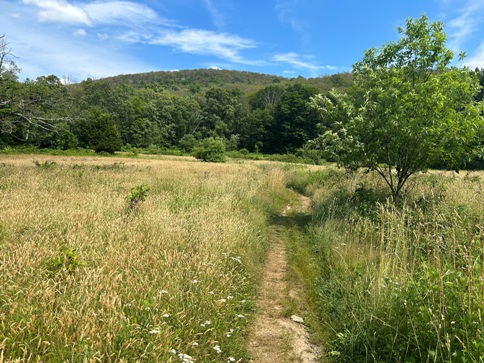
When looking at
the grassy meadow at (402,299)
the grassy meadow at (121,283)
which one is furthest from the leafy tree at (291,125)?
the grassy meadow at (121,283)

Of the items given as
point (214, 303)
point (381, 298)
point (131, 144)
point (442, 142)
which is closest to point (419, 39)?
point (442, 142)

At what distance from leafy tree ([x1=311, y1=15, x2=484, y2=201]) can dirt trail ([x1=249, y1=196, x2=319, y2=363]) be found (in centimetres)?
599

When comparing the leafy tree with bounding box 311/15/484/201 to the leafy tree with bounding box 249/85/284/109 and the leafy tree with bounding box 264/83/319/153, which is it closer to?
the leafy tree with bounding box 264/83/319/153

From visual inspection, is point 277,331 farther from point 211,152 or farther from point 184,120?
point 184,120

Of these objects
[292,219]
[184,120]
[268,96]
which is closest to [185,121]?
[184,120]

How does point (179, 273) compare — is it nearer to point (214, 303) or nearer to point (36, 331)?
point (214, 303)

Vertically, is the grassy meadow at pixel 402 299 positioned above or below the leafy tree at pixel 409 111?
below

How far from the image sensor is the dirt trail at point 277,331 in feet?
13.2

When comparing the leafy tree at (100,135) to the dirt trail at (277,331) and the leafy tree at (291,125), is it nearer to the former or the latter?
the leafy tree at (291,125)

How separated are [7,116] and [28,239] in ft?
54.1

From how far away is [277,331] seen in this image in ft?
15.0

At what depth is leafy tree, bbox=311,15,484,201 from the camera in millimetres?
9125

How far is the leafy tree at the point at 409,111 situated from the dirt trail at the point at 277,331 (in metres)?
5.99

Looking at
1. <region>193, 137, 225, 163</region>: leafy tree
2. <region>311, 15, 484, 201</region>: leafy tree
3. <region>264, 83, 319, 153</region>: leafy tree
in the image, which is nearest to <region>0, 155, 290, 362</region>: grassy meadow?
<region>311, 15, 484, 201</region>: leafy tree
